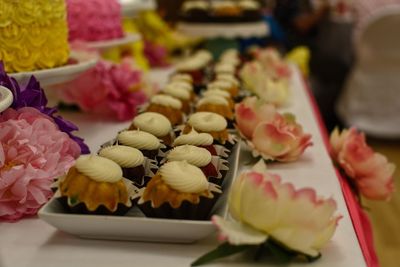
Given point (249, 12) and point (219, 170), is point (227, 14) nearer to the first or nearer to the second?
point (249, 12)

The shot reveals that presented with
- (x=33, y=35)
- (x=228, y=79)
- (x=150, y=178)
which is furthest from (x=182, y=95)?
(x=150, y=178)

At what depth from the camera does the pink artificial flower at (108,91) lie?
128cm

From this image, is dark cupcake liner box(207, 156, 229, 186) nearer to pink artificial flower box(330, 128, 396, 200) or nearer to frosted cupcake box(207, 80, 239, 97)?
pink artificial flower box(330, 128, 396, 200)

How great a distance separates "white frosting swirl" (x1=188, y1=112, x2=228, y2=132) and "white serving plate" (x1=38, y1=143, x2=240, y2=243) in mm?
231

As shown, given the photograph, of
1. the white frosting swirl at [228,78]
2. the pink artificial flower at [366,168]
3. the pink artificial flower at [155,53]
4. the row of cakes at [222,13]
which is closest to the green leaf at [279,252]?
the pink artificial flower at [366,168]

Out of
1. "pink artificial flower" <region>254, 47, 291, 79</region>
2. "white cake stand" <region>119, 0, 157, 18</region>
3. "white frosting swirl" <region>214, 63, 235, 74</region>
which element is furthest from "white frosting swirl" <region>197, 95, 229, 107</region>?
"white cake stand" <region>119, 0, 157, 18</region>

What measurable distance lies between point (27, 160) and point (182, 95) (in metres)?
0.47

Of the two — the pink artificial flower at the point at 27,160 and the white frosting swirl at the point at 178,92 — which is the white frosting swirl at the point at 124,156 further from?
the white frosting swirl at the point at 178,92

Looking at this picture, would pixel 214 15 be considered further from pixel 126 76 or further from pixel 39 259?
pixel 39 259

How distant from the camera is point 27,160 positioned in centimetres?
78

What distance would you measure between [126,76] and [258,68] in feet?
1.31

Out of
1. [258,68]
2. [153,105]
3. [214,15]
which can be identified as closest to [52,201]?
[153,105]

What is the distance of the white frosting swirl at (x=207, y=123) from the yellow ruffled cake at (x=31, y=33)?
28cm

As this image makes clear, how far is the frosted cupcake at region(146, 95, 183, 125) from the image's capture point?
106 centimetres
